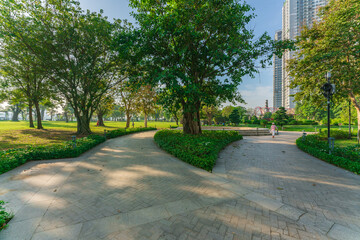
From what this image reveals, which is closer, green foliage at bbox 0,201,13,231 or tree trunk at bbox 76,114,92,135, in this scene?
green foliage at bbox 0,201,13,231

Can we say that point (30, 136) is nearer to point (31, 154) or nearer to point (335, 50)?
point (31, 154)

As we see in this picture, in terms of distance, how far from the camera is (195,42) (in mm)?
10109

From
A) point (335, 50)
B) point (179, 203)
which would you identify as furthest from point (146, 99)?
point (179, 203)

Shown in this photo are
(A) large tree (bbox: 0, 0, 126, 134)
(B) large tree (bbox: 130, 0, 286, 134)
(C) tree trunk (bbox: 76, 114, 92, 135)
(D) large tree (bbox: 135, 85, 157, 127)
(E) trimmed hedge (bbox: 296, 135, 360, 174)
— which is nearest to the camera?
(E) trimmed hedge (bbox: 296, 135, 360, 174)

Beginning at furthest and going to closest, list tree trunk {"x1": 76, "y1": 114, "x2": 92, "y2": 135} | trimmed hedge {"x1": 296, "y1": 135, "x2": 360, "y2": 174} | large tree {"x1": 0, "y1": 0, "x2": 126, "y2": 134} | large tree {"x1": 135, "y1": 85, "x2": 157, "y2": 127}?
large tree {"x1": 135, "y1": 85, "x2": 157, "y2": 127} → tree trunk {"x1": 76, "y1": 114, "x2": 92, "y2": 135} → large tree {"x1": 0, "y1": 0, "x2": 126, "y2": 134} → trimmed hedge {"x1": 296, "y1": 135, "x2": 360, "y2": 174}

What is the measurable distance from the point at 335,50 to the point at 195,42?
378 inches

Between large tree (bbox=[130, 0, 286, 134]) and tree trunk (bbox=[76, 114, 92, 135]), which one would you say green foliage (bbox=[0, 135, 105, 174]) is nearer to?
large tree (bbox=[130, 0, 286, 134])

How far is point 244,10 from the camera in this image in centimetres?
924

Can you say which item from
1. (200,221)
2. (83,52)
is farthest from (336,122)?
(83,52)

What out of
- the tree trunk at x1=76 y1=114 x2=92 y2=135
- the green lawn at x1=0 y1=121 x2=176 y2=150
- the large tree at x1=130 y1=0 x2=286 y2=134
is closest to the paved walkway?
the large tree at x1=130 y1=0 x2=286 y2=134

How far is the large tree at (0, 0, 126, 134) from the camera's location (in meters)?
10.5

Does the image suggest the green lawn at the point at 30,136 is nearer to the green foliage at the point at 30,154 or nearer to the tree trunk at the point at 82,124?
the tree trunk at the point at 82,124

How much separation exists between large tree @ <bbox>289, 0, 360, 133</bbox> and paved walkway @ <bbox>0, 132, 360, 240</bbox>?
8.52 m

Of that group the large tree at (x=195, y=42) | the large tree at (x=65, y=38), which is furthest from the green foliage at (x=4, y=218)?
the large tree at (x=65, y=38)
